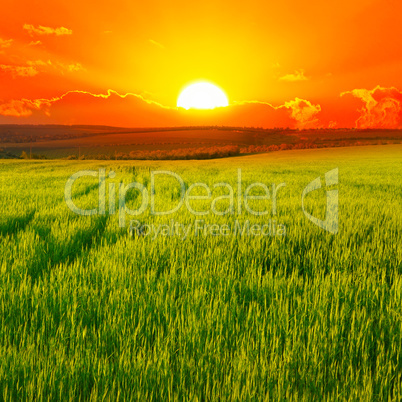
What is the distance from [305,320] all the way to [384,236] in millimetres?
3036

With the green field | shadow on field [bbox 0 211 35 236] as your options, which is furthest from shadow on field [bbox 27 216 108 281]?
shadow on field [bbox 0 211 35 236]

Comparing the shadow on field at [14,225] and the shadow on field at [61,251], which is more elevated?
the shadow on field at [14,225]

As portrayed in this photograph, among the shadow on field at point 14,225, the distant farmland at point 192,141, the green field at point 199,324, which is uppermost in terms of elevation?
the distant farmland at point 192,141

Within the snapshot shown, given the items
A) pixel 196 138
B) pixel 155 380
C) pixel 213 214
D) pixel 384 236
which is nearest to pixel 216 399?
pixel 155 380

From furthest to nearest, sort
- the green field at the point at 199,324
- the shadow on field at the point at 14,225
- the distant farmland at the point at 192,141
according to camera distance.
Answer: the distant farmland at the point at 192,141, the shadow on field at the point at 14,225, the green field at the point at 199,324

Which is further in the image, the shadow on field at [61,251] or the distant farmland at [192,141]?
the distant farmland at [192,141]

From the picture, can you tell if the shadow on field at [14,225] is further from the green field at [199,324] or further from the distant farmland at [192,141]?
the distant farmland at [192,141]

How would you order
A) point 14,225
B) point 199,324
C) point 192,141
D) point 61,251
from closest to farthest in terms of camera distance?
point 199,324 → point 61,251 → point 14,225 → point 192,141

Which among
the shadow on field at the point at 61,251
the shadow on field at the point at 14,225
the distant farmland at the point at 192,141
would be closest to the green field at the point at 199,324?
the shadow on field at the point at 61,251

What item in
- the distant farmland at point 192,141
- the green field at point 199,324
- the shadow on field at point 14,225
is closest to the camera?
the green field at point 199,324

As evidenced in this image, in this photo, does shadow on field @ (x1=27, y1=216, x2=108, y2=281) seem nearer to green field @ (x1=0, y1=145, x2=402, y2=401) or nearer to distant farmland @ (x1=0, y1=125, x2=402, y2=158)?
green field @ (x1=0, y1=145, x2=402, y2=401)

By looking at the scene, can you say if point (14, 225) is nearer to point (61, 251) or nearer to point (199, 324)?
point (61, 251)

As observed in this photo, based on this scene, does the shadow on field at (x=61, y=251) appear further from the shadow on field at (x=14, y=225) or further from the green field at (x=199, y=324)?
the shadow on field at (x=14, y=225)

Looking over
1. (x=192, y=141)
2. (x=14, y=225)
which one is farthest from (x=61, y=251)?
(x=192, y=141)
